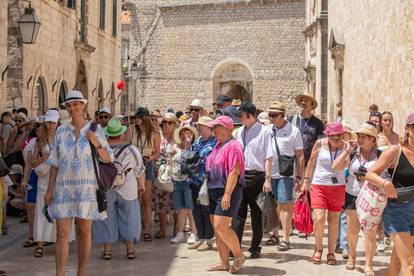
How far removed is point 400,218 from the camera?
5754 millimetres

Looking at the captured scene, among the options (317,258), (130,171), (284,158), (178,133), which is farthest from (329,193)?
(178,133)

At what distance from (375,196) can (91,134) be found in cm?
267

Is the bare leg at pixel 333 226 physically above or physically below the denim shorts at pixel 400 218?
below

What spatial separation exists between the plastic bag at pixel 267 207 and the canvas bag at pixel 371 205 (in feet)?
5.62

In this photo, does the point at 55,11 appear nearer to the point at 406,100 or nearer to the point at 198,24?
the point at 406,100

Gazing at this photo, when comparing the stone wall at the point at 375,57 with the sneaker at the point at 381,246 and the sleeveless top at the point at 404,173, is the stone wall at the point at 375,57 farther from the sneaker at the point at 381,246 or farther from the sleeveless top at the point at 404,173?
the sleeveless top at the point at 404,173

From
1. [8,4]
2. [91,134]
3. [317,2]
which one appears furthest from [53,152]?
[317,2]

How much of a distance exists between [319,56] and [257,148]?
1940 centimetres

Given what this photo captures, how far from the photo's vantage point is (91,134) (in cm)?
628

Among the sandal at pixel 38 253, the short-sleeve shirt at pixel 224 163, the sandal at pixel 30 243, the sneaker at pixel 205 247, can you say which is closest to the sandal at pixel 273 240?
the sneaker at pixel 205 247

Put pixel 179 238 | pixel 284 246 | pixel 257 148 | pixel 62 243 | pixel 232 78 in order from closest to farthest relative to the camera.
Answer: pixel 62 243
pixel 257 148
pixel 284 246
pixel 179 238
pixel 232 78

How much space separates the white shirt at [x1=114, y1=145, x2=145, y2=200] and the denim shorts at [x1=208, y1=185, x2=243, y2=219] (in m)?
1.19

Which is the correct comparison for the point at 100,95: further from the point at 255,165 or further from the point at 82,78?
the point at 255,165

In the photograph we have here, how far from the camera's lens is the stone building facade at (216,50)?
3750 cm
